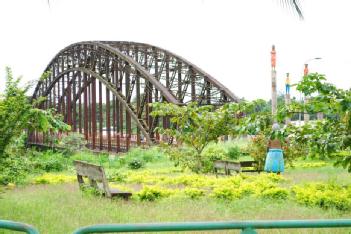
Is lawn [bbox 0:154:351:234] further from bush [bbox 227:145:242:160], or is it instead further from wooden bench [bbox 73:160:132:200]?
bush [bbox 227:145:242:160]

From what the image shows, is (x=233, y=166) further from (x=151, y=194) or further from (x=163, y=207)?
(x=163, y=207)

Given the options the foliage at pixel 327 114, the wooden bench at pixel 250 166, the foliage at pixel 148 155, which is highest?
the foliage at pixel 327 114

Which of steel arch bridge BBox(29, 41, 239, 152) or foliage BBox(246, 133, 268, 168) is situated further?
steel arch bridge BBox(29, 41, 239, 152)

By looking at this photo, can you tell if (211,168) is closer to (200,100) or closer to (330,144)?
(330,144)

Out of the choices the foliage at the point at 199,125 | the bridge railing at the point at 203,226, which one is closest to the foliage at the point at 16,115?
the bridge railing at the point at 203,226

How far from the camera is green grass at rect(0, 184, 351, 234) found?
794cm

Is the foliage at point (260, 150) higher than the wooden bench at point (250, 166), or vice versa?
the foliage at point (260, 150)

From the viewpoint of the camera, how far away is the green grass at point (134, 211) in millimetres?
7941

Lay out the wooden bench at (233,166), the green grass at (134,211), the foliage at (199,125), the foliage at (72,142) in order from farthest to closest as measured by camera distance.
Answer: the foliage at (72,142) → the foliage at (199,125) → the wooden bench at (233,166) → the green grass at (134,211)

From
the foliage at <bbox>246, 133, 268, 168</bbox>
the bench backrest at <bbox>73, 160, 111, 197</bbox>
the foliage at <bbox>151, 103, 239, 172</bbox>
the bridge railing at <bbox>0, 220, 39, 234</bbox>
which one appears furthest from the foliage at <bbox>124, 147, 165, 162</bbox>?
the bridge railing at <bbox>0, 220, 39, 234</bbox>

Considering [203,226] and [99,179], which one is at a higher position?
[203,226]

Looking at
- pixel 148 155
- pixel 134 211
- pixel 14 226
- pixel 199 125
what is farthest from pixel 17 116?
pixel 148 155

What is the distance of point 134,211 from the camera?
8.81m

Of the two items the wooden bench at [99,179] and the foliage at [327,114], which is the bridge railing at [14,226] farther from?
the wooden bench at [99,179]
